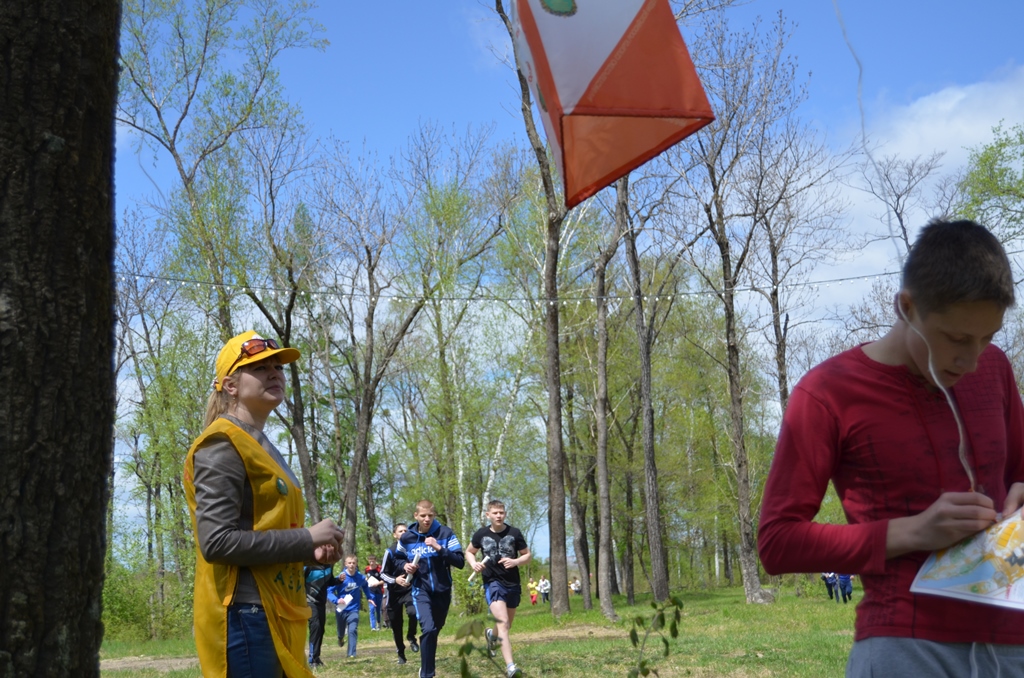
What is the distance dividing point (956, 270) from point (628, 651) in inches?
434

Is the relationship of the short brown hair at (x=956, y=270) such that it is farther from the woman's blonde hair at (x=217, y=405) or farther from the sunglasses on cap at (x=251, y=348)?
the woman's blonde hair at (x=217, y=405)

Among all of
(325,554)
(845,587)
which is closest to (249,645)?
(325,554)

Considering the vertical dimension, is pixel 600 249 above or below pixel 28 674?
above

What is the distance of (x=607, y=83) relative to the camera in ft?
9.89

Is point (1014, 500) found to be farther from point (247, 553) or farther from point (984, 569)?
point (247, 553)

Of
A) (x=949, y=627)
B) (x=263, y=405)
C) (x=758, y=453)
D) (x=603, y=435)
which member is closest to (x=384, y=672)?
(x=263, y=405)

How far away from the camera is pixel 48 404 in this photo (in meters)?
2.54

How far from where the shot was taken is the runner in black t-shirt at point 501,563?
1106 centimetres

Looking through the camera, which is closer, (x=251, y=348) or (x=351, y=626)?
(x=251, y=348)

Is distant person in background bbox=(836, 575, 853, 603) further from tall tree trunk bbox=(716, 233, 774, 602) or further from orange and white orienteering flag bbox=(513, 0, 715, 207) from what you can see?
orange and white orienteering flag bbox=(513, 0, 715, 207)

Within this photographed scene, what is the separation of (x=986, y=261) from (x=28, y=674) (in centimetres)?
239

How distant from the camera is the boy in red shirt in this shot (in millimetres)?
1981

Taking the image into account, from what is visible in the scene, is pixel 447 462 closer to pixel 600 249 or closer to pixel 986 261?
pixel 600 249

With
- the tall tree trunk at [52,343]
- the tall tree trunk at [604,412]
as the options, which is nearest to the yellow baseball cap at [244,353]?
the tall tree trunk at [52,343]
